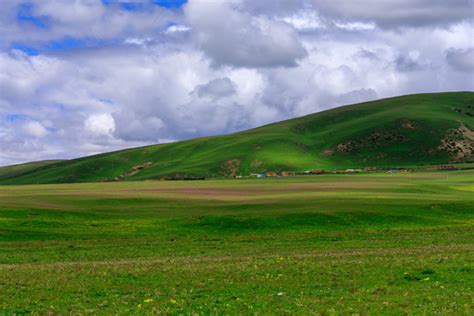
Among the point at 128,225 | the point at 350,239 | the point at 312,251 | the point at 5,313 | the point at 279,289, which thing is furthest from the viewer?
the point at 128,225

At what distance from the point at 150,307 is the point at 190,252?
1974cm

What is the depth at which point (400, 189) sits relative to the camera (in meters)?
110

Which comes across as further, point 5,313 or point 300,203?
point 300,203

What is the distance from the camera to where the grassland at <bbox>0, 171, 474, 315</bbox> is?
2355 centimetres

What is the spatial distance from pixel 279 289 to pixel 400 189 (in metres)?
88.1

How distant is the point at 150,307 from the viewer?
22938 mm

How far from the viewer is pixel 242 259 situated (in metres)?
37.1

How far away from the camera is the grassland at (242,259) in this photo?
23547mm

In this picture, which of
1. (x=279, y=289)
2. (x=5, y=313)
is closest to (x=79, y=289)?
(x=5, y=313)

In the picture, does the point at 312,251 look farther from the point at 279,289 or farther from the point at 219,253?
the point at 279,289

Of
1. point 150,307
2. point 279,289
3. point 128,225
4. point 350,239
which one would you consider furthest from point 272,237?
point 150,307

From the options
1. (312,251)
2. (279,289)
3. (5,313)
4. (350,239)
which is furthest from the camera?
(350,239)

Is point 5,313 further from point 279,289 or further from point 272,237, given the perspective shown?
point 272,237

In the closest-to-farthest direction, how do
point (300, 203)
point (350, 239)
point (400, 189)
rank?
point (350, 239), point (300, 203), point (400, 189)
